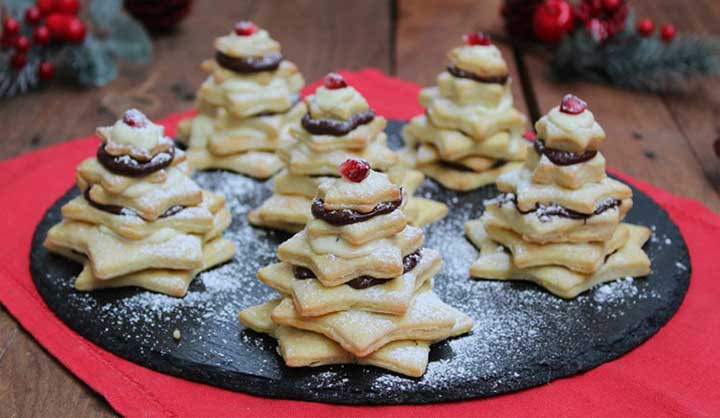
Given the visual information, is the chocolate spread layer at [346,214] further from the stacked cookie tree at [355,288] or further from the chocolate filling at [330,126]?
the chocolate filling at [330,126]

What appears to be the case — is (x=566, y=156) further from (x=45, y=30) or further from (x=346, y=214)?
(x=45, y=30)

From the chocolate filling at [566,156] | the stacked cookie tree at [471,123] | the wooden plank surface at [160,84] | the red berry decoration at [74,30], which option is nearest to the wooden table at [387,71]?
the wooden plank surface at [160,84]

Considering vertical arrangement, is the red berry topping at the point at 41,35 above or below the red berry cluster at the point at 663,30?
below

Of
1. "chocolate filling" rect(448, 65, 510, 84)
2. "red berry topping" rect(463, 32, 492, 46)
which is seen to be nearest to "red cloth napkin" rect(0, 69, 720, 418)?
"chocolate filling" rect(448, 65, 510, 84)

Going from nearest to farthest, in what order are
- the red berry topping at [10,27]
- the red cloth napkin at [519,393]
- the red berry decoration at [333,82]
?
the red cloth napkin at [519,393] → the red berry decoration at [333,82] → the red berry topping at [10,27]

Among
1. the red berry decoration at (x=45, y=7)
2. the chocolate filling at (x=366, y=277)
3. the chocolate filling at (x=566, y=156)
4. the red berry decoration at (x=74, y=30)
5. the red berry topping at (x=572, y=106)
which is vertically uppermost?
the red berry topping at (x=572, y=106)

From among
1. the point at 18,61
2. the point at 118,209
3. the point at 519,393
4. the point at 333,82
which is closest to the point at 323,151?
the point at 333,82

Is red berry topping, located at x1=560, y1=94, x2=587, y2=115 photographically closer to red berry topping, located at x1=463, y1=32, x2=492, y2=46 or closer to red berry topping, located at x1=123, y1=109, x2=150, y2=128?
red berry topping, located at x1=463, y1=32, x2=492, y2=46
